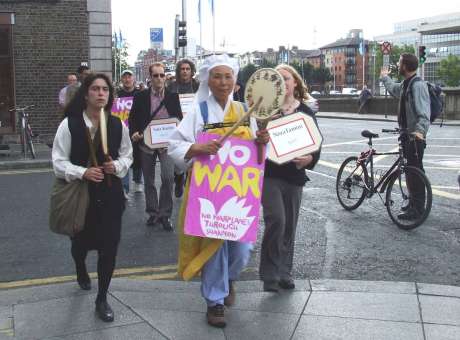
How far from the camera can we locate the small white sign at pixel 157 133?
7238 millimetres

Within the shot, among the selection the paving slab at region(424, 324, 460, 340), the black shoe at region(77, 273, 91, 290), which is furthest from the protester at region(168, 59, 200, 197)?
the paving slab at region(424, 324, 460, 340)

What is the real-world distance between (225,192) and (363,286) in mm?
1666

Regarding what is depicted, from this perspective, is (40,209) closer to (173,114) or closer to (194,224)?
(173,114)

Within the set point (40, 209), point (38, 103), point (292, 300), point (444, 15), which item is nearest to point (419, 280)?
point (292, 300)

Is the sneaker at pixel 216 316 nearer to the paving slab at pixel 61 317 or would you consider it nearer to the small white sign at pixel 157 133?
the paving slab at pixel 61 317

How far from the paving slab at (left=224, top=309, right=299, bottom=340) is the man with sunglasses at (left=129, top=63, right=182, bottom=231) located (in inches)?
124

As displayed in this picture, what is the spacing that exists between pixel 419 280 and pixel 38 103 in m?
13.4

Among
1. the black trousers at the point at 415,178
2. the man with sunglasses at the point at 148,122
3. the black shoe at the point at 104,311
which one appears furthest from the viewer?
the man with sunglasses at the point at 148,122

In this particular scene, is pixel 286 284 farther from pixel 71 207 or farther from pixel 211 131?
pixel 71 207

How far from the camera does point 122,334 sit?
393 centimetres

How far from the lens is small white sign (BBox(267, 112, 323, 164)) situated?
4.43m

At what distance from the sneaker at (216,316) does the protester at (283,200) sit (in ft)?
2.32

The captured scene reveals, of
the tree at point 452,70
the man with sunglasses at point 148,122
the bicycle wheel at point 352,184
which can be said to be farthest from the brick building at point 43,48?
the tree at point 452,70

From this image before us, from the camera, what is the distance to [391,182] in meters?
7.58
